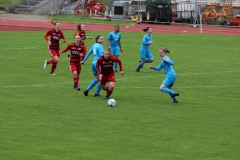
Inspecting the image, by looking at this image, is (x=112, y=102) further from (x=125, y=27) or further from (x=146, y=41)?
(x=125, y=27)

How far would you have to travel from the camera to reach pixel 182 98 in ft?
75.4

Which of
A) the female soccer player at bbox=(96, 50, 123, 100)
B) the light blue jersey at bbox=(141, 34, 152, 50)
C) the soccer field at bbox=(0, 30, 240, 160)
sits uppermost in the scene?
the light blue jersey at bbox=(141, 34, 152, 50)

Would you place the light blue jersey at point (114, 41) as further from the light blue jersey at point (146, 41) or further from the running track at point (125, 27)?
the running track at point (125, 27)

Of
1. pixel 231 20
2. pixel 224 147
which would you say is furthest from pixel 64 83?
pixel 231 20

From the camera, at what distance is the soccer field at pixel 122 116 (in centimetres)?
1492

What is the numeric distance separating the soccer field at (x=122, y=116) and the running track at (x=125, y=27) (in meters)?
19.0

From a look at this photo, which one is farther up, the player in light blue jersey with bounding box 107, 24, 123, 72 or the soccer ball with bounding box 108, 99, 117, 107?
the player in light blue jersey with bounding box 107, 24, 123, 72

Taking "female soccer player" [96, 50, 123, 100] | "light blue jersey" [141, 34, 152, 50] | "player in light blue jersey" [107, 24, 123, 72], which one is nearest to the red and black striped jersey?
"player in light blue jersey" [107, 24, 123, 72]

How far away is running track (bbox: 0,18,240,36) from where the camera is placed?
52.7 m

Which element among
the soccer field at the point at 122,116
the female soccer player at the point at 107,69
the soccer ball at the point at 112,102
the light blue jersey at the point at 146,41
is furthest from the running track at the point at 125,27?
the soccer ball at the point at 112,102

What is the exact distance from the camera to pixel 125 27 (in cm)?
5553

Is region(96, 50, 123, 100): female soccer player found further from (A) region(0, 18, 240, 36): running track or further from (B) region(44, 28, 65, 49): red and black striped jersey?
(A) region(0, 18, 240, 36): running track

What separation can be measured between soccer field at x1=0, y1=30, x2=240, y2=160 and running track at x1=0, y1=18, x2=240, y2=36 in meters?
Answer: 19.0

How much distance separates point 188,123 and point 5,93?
7.52 m
